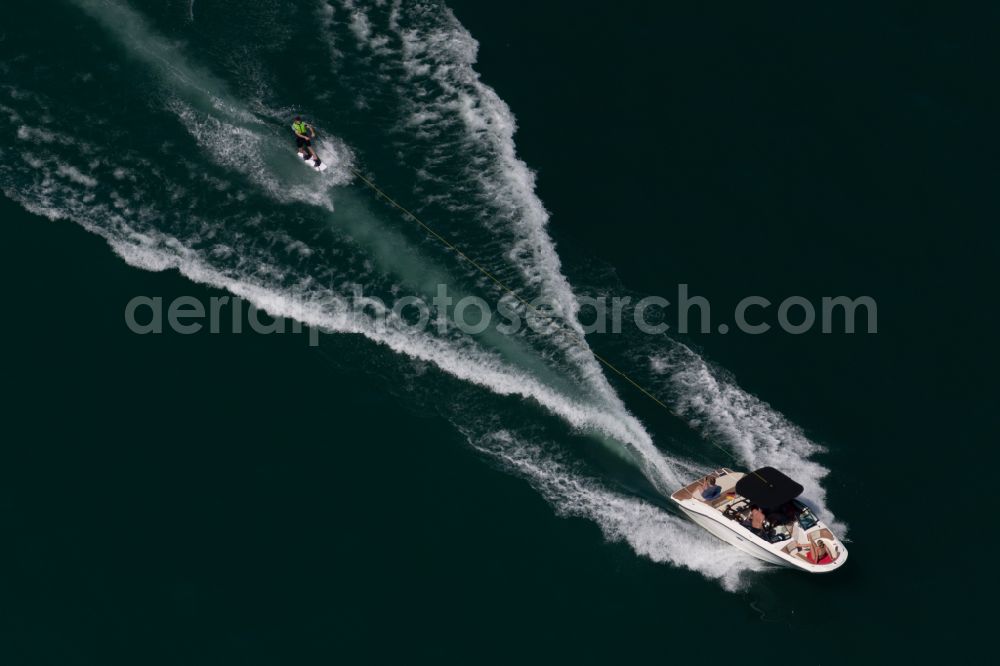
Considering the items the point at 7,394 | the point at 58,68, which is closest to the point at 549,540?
the point at 7,394

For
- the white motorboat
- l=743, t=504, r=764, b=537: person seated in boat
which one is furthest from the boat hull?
l=743, t=504, r=764, b=537: person seated in boat

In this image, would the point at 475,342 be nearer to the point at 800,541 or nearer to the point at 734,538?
the point at 734,538

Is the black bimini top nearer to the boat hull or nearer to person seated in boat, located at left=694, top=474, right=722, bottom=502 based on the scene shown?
person seated in boat, located at left=694, top=474, right=722, bottom=502

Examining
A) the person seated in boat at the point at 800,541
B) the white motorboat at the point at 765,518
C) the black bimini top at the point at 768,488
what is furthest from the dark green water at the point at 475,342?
the black bimini top at the point at 768,488

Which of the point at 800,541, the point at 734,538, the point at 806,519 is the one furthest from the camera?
the point at 734,538

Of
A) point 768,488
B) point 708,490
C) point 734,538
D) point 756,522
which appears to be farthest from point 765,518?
point 708,490
